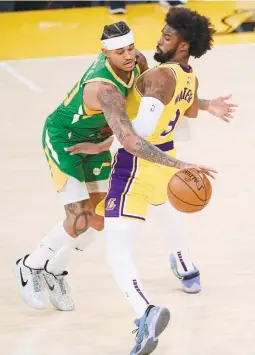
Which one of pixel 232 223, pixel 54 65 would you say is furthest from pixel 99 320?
pixel 54 65

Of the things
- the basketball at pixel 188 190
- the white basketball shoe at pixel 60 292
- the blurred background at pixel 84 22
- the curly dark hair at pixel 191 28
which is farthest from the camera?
the blurred background at pixel 84 22

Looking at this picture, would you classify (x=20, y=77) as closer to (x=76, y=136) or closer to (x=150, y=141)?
(x=76, y=136)

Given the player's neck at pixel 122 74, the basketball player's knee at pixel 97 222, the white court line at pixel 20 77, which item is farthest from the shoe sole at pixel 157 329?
the white court line at pixel 20 77

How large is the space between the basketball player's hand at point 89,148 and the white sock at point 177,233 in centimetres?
47

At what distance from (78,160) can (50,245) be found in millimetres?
534

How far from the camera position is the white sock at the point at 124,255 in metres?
5.21

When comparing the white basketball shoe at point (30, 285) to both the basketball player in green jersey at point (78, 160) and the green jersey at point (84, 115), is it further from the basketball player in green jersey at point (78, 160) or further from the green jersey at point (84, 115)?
the green jersey at point (84, 115)

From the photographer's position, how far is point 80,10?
44.9ft

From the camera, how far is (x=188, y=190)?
5191 mm

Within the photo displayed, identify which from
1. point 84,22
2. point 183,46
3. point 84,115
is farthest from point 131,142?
point 84,22

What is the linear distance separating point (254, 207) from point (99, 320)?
217cm

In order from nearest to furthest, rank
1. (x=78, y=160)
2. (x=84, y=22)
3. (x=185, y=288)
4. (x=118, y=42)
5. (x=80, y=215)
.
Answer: (x=118, y=42)
(x=80, y=215)
(x=78, y=160)
(x=185, y=288)
(x=84, y=22)

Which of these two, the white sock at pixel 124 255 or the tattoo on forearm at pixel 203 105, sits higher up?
the tattoo on forearm at pixel 203 105

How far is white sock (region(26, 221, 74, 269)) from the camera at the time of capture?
5.83 metres
